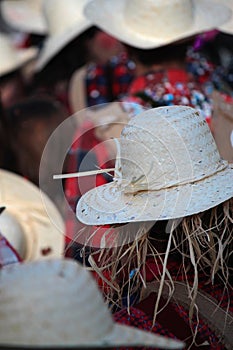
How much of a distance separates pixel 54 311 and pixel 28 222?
4.66 ft

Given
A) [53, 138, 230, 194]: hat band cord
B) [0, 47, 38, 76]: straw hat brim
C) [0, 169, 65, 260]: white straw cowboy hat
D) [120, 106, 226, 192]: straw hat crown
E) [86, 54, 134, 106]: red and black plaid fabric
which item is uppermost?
[120, 106, 226, 192]: straw hat crown

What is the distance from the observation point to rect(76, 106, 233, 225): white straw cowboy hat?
3.90 feet

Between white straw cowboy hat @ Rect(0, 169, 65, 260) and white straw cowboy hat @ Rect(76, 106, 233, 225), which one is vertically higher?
white straw cowboy hat @ Rect(76, 106, 233, 225)

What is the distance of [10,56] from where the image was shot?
10.1ft

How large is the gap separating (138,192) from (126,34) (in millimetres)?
1431

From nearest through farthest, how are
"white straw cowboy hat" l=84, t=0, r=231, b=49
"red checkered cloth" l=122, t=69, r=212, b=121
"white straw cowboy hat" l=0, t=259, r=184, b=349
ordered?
Result: "white straw cowboy hat" l=0, t=259, r=184, b=349 → "red checkered cloth" l=122, t=69, r=212, b=121 → "white straw cowboy hat" l=84, t=0, r=231, b=49

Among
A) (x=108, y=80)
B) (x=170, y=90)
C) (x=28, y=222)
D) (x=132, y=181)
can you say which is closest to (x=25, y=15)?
(x=108, y=80)

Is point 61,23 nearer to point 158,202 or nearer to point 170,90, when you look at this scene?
point 170,90

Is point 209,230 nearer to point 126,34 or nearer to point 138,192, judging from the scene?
point 138,192

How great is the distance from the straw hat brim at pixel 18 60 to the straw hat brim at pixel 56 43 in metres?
0.05

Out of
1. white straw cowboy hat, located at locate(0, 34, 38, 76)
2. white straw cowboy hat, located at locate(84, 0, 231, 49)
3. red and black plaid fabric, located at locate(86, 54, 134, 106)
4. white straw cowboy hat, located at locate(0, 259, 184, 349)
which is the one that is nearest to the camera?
white straw cowboy hat, located at locate(0, 259, 184, 349)

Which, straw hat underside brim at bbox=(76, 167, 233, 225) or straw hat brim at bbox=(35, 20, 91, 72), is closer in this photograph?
straw hat underside brim at bbox=(76, 167, 233, 225)

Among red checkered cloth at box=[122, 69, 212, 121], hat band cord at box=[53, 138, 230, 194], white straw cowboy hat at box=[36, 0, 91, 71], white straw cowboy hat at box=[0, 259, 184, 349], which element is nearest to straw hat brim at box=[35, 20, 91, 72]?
white straw cowboy hat at box=[36, 0, 91, 71]

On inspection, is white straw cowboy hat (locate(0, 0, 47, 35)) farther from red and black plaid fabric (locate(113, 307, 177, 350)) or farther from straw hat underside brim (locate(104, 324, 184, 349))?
straw hat underside brim (locate(104, 324, 184, 349))
